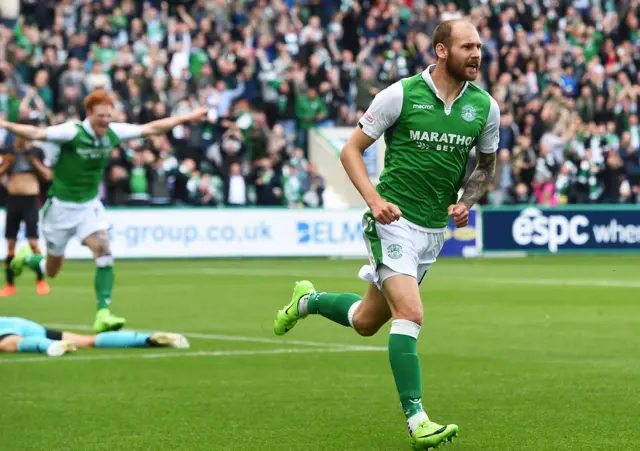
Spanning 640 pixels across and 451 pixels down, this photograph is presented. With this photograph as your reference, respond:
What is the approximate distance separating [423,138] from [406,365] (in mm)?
1334

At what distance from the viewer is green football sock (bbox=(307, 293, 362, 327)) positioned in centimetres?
896

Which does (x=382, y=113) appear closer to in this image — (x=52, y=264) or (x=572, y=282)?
(x=52, y=264)

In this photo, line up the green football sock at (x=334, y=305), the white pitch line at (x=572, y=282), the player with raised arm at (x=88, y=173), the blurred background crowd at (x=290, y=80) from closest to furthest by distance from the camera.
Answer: the green football sock at (x=334, y=305) < the player with raised arm at (x=88, y=173) < the white pitch line at (x=572, y=282) < the blurred background crowd at (x=290, y=80)

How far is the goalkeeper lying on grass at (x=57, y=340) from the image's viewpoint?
12148mm

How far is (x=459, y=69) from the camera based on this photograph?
7.82 m

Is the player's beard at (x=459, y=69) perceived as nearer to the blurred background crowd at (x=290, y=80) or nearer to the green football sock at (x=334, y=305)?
the green football sock at (x=334, y=305)

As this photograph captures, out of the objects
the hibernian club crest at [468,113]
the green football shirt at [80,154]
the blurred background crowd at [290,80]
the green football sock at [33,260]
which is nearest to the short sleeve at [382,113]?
the hibernian club crest at [468,113]

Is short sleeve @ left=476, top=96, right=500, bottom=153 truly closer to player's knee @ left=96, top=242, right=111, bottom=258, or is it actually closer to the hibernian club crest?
the hibernian club crest

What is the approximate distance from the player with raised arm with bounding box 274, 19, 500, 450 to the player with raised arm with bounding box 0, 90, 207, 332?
20.1ft

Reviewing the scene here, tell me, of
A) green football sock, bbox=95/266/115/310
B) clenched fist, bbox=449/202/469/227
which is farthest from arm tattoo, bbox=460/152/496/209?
green football sock, bbox=95/266/115/310

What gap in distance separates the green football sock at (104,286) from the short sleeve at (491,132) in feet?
21.5

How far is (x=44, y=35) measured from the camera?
1160 inches

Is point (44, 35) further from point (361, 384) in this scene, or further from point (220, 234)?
point (361, 384)

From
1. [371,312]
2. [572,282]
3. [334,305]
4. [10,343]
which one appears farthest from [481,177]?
[572,282]
